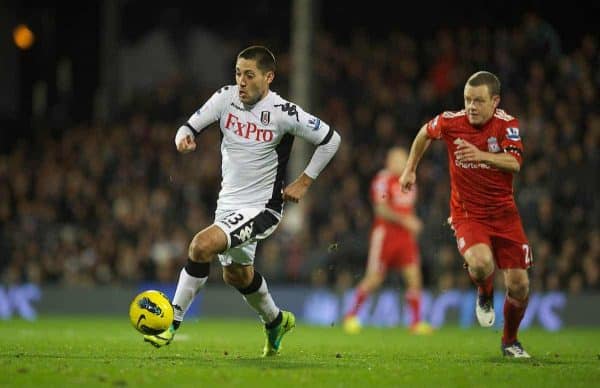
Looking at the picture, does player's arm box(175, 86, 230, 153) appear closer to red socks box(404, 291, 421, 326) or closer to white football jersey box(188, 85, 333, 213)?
white football jersey box(188, 85, 333, 213)

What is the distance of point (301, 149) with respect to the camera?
22.5 meters

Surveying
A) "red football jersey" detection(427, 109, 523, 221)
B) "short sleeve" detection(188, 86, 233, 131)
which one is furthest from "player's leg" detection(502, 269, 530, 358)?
"short sleeve" detection(188, 86, 233, 131)

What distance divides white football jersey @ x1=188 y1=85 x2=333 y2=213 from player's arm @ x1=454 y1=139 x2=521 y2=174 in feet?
4.03

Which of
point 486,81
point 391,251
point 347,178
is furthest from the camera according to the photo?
point 347,178

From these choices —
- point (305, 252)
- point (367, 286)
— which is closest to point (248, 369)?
point (367, 286)

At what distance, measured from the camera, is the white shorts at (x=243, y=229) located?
9.30 metres

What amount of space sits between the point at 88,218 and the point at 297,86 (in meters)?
5.64

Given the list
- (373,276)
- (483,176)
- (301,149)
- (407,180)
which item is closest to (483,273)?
(483,176)

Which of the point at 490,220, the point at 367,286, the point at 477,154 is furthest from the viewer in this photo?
the point at 367,286

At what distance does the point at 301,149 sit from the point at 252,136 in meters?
A: 12.8

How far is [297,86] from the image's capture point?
72.6ft

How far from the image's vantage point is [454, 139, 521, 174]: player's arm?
30.8 feet

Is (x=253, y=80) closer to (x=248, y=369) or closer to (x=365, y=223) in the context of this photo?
(x=248, y=369)

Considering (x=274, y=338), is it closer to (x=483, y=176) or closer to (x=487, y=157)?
(x=483, y=176)
